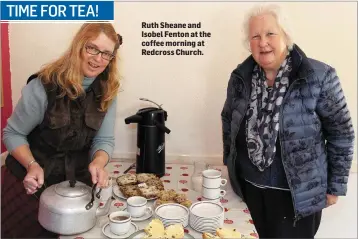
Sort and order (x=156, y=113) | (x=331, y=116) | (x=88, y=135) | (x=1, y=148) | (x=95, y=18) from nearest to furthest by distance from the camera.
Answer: (x=331, y=116) < (x=88, y=135) < (x=156, y=113) < (x=95, y=18) < (x=1, y=148)

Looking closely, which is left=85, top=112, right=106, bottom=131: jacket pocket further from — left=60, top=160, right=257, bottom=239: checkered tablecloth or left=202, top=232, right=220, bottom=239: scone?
left=202, top=232, right=220, bottom=239: scone

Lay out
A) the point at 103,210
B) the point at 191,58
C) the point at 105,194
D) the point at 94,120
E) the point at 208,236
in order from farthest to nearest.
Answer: the point at 191,58
the point at 94,120
the point at 105,194
the point at 103,210
the point at 208,236

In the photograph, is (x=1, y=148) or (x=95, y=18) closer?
(x=95, y=18)

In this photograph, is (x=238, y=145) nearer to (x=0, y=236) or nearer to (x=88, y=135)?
(x=88, y=135)

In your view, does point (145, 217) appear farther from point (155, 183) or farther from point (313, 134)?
point (313, 134)

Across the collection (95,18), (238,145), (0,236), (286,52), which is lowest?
(0,236)

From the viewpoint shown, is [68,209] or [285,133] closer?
[68,209]

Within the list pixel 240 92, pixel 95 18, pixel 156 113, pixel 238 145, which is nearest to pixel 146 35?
pixel 95 18

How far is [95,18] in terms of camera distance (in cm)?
169

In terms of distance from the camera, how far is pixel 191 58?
1748 millimetres

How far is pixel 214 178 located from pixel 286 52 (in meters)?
0.51

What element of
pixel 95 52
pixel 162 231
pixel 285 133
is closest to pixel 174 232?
pixel 162 231

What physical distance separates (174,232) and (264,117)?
527 millimetres

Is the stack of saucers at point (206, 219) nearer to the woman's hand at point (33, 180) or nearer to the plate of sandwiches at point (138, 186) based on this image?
the plate of sandwiches at point (138, 186)
